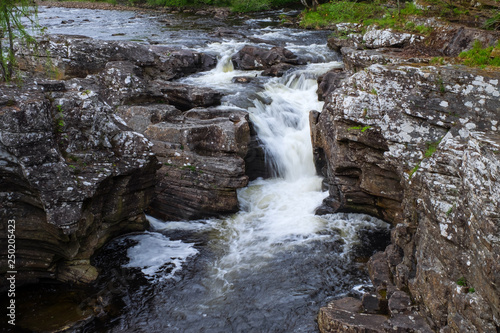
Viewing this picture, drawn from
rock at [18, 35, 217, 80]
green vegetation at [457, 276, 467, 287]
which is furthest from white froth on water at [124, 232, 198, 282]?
rock at [18, 35, 217, 80]

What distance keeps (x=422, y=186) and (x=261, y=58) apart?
15.1m

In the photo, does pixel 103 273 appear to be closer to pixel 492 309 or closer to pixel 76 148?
pixel 76 148

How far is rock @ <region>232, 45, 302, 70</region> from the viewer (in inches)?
814

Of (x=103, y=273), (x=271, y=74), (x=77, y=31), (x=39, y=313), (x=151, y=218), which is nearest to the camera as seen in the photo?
(x=39, y=313)

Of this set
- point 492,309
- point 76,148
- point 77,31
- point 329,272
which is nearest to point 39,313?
point 76,148

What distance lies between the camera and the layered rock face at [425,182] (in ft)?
18.7

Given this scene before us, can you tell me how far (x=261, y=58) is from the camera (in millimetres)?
20984

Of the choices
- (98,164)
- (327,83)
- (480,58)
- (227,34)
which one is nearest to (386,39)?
(327,83)

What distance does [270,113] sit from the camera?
16.3 metres

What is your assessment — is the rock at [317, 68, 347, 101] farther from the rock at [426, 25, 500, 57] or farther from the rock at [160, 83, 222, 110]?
the rock at [160, 83, 222, 110]

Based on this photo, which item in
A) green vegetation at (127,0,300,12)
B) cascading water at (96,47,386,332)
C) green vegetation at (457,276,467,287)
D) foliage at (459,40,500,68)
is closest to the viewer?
green vegetation at (457,276,467,287)

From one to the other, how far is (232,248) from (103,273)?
126 inches

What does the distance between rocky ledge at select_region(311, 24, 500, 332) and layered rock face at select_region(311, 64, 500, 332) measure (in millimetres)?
19

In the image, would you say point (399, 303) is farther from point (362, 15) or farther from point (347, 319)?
point (362, 15)
